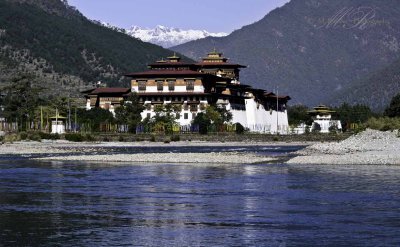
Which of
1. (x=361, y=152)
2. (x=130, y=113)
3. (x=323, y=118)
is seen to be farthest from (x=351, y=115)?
(x=361, y=152)

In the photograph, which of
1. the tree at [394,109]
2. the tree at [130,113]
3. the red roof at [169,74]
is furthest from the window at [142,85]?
the tree at [394,109]

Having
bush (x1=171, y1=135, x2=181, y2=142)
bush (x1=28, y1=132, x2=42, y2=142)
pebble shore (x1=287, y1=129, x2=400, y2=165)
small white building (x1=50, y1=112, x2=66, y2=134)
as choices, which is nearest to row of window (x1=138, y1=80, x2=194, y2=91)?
small white building (x1=50, y1=112, x2=66, y2=134)

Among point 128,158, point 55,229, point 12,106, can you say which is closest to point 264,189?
point 55,229

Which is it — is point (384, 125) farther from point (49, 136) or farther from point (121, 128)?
point (121, 128)

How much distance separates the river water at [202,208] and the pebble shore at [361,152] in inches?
345

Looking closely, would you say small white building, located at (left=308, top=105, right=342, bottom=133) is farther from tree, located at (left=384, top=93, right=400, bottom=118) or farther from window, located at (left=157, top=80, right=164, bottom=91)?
window, located at (left=157, top=80, right=164, bottom=91)

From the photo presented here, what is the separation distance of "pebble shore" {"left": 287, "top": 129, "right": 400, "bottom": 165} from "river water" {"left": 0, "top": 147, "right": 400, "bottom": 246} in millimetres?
8770

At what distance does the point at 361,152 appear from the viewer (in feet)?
248

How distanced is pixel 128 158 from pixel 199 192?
106 feet

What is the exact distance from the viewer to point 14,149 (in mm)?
96250

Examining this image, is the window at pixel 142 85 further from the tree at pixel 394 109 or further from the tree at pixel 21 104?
the tree at pixel 394 109

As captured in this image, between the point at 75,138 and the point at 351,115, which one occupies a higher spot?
the point at 351,115

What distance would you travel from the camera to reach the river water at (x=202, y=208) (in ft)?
92.1

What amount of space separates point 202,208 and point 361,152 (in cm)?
4224
